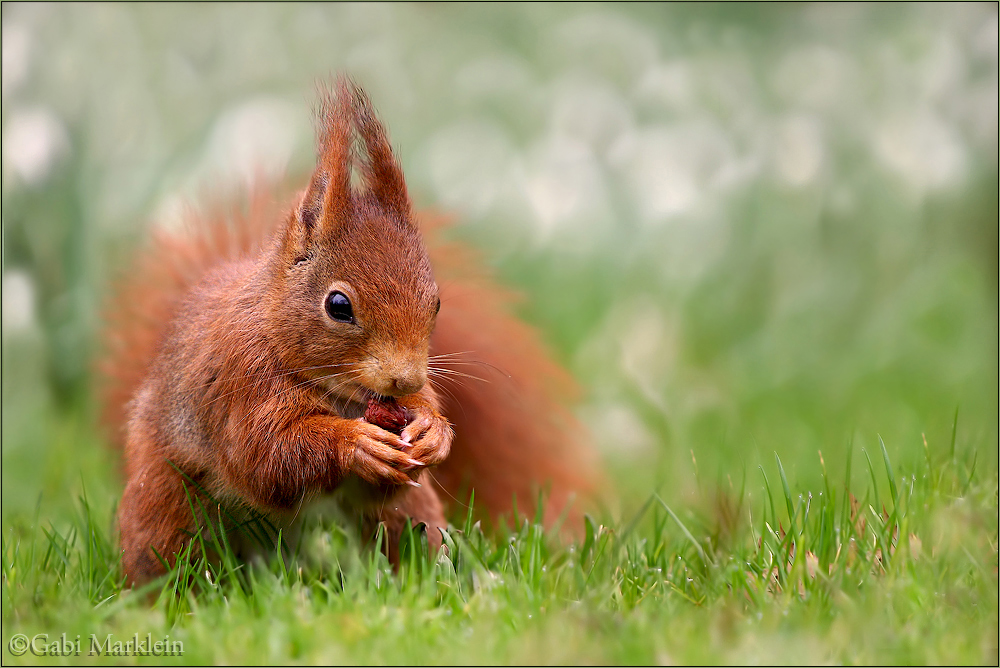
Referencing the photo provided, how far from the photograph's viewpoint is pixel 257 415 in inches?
70.3

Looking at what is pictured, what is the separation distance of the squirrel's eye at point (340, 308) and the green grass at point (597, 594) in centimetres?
38

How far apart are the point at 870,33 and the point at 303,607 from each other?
3.68 m

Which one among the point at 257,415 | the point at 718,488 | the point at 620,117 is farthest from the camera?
the point at 620,117

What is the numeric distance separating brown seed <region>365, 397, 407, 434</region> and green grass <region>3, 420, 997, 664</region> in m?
0.20

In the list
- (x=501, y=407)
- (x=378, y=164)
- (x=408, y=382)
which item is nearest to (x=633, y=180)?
(x=501, y=407)

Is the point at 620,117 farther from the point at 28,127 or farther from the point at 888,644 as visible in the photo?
the point at 888,644

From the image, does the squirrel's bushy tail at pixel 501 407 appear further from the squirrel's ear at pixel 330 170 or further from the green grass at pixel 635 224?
the squirrel's ear at pixel 330 170

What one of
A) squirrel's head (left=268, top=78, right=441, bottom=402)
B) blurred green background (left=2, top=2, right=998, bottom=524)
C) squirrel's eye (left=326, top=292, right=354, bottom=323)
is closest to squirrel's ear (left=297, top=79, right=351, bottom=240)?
squirrel's head (left=268, top=78, right=441, bottom=402)

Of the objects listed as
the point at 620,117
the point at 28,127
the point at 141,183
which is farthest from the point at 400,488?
the point at 620,117

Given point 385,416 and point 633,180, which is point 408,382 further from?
point 633,180

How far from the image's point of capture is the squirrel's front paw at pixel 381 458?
66.4 inches

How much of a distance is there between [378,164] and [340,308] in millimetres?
299

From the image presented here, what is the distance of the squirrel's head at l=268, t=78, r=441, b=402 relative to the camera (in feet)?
5.67

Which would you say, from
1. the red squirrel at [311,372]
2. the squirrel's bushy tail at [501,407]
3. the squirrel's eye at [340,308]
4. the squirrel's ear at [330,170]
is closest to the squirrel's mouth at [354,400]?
the red squirrel at [311,372]
